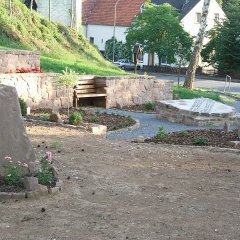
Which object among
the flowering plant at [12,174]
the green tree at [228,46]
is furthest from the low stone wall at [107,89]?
the green tree at [228,46]

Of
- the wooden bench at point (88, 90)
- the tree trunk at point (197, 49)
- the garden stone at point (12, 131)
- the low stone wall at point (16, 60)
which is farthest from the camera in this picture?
the tree trunk at point (197, 49)

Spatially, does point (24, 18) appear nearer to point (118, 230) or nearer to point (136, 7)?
point (118, 230)

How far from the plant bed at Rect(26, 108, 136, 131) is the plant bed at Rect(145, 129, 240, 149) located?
182 cm

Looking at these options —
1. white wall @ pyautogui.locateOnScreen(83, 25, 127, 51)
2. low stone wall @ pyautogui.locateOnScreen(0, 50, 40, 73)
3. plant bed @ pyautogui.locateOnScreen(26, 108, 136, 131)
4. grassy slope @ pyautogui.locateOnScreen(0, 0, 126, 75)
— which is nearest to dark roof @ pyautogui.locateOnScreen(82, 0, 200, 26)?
white wall @ pyautogui.locateOnScreen(83, 25, 127, 51)

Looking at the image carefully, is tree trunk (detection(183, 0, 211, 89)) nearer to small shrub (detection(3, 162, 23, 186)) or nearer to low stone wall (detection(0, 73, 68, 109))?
→ low stone wall (detection(0, 73, 68, 109))

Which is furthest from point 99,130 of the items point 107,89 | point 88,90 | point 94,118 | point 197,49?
point 197,49

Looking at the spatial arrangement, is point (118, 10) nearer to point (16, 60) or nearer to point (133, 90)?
point (133, 90)

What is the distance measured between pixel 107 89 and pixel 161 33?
32.0 meters

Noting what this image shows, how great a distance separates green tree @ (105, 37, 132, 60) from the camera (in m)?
54.0

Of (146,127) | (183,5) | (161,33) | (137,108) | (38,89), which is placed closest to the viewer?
(146,127)

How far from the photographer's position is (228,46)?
154 feet

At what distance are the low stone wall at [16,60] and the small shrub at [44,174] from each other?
1021 cm

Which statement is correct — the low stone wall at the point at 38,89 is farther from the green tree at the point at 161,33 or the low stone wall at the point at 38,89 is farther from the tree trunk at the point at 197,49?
the green tree at the point at 161,33

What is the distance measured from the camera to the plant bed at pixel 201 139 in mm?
11516
